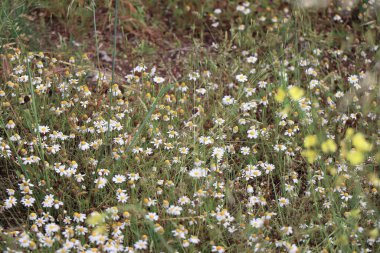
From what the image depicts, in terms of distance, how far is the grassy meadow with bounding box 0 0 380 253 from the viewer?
9.87 feet

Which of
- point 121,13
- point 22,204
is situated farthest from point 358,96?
point 22,204

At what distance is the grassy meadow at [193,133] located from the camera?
3010 mm

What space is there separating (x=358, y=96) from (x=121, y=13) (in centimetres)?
190

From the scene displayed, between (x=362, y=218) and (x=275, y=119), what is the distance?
951mm

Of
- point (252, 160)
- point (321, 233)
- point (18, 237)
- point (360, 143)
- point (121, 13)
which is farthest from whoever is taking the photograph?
point (121, 13)

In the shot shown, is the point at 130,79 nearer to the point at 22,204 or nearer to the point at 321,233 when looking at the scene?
the point at 22,204

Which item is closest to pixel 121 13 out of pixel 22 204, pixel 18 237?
pixel 22 204

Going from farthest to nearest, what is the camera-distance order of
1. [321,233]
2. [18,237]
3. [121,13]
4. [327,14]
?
[327,14], [121,13], [321,233], [18,237]

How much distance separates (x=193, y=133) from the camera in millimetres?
3658

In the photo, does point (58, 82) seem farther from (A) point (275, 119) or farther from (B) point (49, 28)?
(A) point (275, 119)

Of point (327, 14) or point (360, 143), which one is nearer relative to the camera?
point (360, 143)

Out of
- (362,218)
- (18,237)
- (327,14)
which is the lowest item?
(18,237)

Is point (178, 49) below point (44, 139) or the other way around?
the other way around

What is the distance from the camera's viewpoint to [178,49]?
4848mm
